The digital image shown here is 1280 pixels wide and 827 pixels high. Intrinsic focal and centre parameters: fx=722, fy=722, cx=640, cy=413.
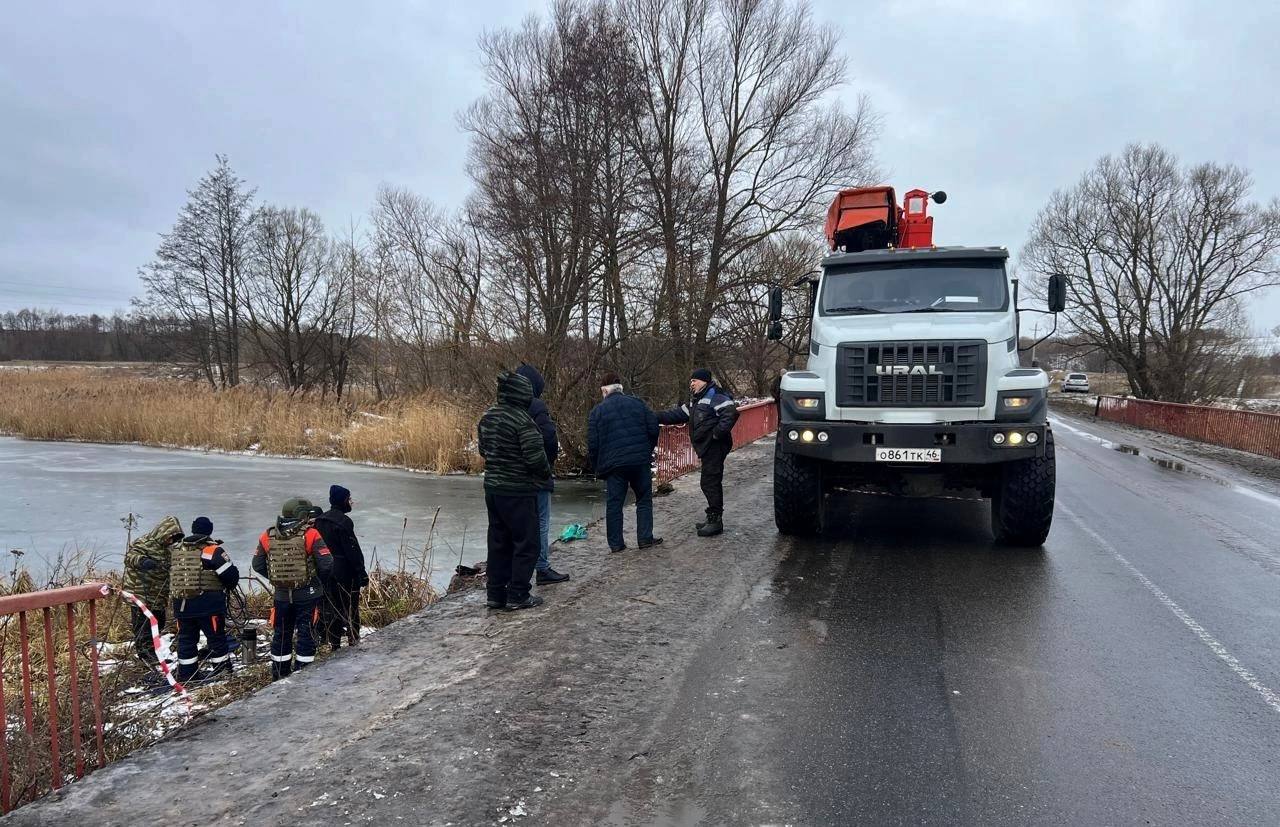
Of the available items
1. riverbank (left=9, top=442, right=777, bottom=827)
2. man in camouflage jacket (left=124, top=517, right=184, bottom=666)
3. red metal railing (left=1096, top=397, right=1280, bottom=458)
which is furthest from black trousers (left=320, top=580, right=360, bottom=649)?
red metal railing (left=1096, top=397, right=1280, bottom=458)

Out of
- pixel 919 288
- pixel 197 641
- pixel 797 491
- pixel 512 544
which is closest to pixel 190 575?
pixel 197 641

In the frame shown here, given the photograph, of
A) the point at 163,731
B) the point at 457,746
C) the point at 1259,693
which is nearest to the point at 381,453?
the point at 163,731

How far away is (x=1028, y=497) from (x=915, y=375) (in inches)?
61.9

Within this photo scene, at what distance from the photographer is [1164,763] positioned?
10.6 feet

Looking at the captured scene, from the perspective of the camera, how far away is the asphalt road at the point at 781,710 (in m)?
2.93

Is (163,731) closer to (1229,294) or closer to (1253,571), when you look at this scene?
(1253,571)

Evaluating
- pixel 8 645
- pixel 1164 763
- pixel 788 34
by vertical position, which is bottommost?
pixel 8 645

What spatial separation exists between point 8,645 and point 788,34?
86.1 feet

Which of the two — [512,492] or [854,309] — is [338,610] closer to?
[512,492]

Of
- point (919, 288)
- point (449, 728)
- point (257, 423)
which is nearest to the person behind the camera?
point (449, 728)

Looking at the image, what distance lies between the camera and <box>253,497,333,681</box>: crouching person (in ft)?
19.9

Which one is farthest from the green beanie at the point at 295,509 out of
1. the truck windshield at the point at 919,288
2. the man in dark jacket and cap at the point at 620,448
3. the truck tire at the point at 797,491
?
the truck windshield at the point at 919,288

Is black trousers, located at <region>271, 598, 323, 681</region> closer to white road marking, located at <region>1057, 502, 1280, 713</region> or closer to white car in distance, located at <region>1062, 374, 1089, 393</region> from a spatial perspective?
white road marking, located at <region>1057, 502, 1280, 713</region>

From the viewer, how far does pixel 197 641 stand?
6.30m
